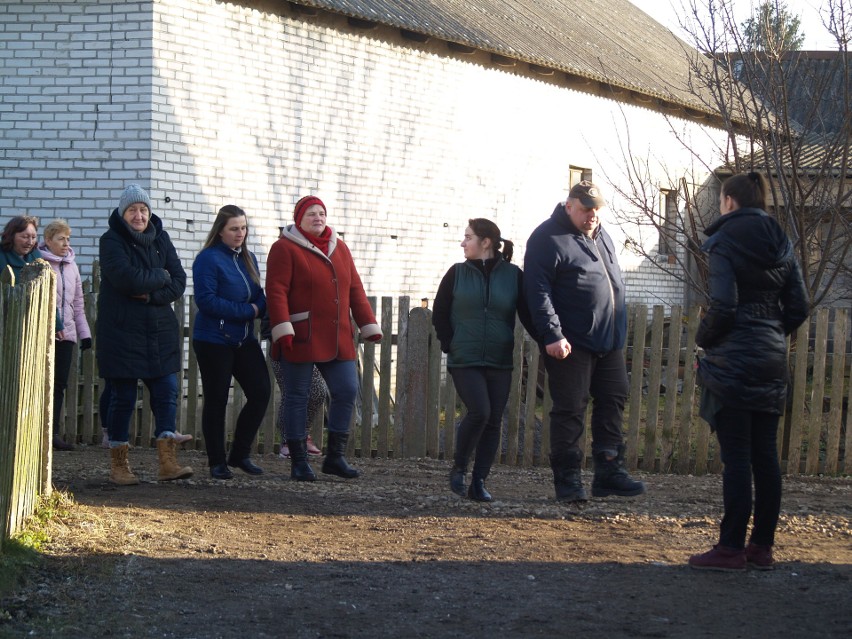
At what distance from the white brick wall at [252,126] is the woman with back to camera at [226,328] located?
4.55 meters

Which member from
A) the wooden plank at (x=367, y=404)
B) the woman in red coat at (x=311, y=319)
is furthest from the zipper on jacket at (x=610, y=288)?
the wooden plank at (x=367, y=404)

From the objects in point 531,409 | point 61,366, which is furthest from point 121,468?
point 531,409

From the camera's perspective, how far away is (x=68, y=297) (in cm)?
892

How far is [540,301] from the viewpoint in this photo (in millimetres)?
6344

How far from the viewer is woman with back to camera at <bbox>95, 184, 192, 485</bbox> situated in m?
6.88

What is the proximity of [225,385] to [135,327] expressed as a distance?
74 centimetres

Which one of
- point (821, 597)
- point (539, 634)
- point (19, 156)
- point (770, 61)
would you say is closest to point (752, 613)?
point (821, 597)

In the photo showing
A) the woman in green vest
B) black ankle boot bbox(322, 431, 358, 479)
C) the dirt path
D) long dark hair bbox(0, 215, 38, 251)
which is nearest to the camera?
the dirt path

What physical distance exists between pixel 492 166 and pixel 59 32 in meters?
7.00

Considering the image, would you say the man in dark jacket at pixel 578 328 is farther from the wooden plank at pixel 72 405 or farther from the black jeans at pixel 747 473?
the wooden plank at pixel 72 405

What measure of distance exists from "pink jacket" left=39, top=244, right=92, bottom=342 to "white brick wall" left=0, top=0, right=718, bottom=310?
2573mm

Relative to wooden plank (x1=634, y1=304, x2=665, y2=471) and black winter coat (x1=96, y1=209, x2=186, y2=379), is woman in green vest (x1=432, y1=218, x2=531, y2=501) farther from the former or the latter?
wooden plank (x1=634, y1=304, x2=665, y2=471)

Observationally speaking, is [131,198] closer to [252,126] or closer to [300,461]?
[300,461]

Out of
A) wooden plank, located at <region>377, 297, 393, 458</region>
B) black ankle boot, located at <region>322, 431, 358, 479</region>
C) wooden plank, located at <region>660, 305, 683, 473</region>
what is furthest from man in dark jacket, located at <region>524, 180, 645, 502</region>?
wooden plank, located at <region>377, 297, 393, 458</region>
